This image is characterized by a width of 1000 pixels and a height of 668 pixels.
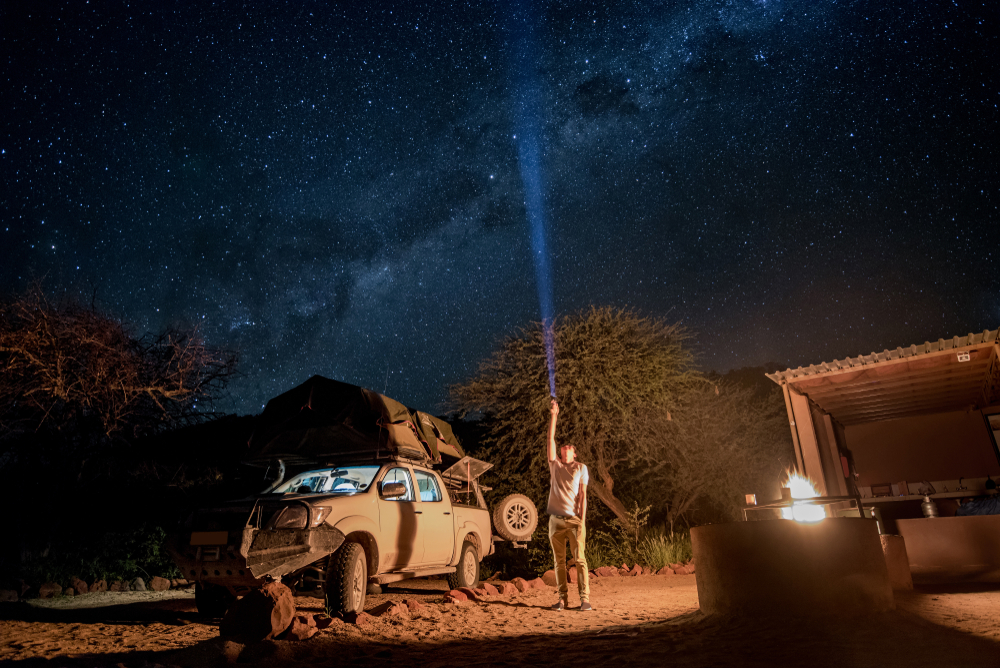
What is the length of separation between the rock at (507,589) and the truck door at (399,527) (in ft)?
4.02

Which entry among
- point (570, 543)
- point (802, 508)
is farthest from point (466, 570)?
point (802, 508)

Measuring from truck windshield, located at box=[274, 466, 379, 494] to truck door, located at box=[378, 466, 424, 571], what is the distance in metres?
0.36

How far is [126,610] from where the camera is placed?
723 cm

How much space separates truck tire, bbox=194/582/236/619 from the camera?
618cm

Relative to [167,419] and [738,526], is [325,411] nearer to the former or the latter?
[167,419]

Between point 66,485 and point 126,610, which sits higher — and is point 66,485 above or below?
above

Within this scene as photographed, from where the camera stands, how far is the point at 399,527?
6.68 metres

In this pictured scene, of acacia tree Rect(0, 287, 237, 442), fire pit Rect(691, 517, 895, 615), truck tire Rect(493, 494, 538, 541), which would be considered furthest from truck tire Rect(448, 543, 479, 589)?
acacia tree Rect(0, 287, 237, 442)

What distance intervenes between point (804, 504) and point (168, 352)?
39.6 ft

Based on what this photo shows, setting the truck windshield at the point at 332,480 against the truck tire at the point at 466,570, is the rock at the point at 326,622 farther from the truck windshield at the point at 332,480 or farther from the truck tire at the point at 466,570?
the truck tire at the point at 466,570

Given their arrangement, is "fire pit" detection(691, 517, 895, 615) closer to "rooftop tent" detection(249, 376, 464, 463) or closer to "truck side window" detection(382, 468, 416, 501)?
"truck side window" detection(382, 468, 416, 501)

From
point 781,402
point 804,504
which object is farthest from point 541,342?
point 781,402

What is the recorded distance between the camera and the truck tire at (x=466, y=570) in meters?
8.05

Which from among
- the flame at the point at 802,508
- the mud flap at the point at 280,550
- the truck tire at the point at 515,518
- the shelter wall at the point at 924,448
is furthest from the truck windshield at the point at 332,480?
the shelter wall at the point at 924,448
